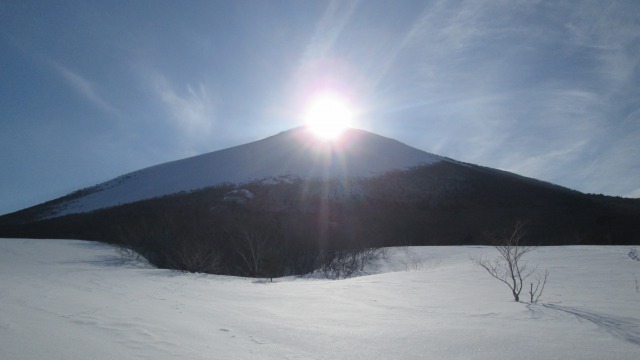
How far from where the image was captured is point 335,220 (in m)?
32.5

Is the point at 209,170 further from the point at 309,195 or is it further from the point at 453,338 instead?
the point at 453,338

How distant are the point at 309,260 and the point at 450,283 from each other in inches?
523

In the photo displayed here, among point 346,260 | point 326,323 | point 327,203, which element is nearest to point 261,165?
point 327,203

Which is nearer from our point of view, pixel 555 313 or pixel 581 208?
pixel 555 313

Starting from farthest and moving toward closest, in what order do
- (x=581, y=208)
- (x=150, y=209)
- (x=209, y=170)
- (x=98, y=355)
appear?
1. (x=209, y=170)
2. (x=150, y=209)
3. (x=581, y=208)
4. (x=98, y=355)

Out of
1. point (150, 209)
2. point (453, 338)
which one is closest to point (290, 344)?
point (453, 338)

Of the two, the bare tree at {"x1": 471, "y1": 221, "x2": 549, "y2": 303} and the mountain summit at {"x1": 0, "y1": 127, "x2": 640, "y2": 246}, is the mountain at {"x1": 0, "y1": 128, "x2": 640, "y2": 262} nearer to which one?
the mountain summit at {"x1": 0, "y1": 127, "x2": 640, "y2": 246}

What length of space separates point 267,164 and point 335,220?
20792 millimetres

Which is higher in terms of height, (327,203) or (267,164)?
(267,164)

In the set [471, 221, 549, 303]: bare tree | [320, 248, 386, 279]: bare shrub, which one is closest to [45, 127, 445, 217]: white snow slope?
[320, 248, 386, 279]: bare shrub

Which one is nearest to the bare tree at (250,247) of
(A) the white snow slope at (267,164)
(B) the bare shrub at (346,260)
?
(B) the bare shrub at (346,260)

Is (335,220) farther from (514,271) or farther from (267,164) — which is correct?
(514,271)

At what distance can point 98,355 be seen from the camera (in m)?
2.85

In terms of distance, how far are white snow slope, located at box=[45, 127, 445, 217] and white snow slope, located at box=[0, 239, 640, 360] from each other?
39.1 m
